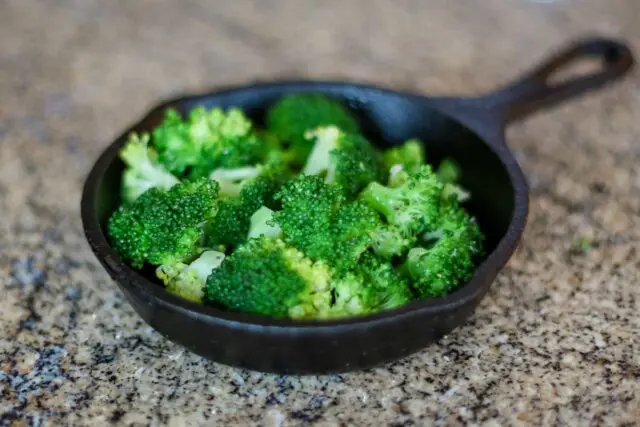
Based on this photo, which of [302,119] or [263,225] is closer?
[263,225]

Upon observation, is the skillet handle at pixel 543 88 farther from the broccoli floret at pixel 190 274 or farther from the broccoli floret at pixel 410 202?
the broccoli floret at pixel 190 274

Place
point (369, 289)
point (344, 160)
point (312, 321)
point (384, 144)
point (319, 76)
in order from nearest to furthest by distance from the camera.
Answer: point (312, 321) < point (369, 289) < point (344, 160) < point (384, 144) < point (319, 76)

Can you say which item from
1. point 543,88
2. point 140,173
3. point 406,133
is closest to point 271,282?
point 140,173

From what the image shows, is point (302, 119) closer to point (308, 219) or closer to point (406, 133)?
point (406, 133)

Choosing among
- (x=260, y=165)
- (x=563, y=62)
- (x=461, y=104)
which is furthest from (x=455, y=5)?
(x=260, y=165)

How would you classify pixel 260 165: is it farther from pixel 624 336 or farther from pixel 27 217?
pixel 624 336

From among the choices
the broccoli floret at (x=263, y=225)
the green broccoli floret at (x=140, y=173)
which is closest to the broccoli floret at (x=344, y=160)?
the broccoli floret at (x=263, y=225)

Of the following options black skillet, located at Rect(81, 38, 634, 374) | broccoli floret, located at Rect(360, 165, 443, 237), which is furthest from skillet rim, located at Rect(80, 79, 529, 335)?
broccoli floret, located at Rect(360, 165, 443, 237)

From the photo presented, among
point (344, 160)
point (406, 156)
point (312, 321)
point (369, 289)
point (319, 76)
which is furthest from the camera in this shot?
point (319, 76)
